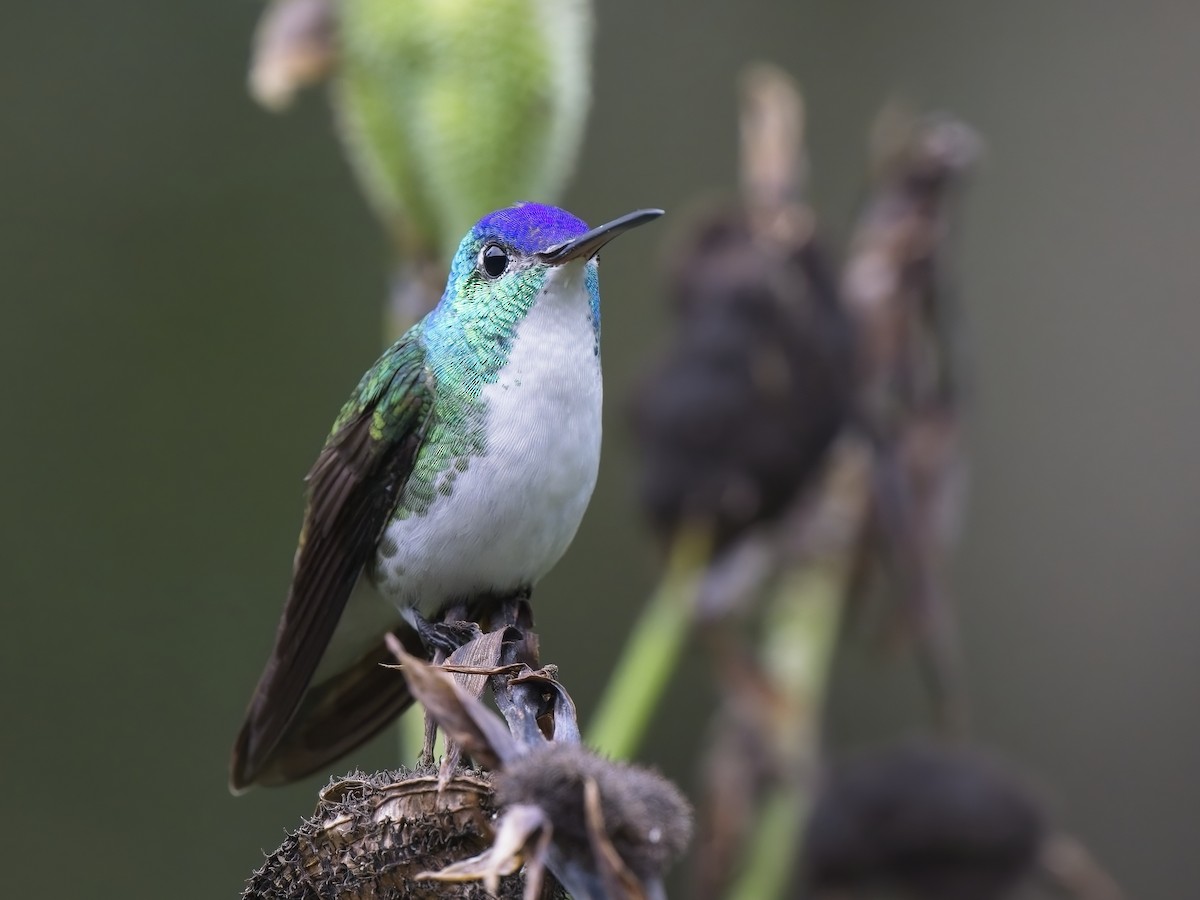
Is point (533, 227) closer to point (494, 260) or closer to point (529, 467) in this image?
point (494, 260)

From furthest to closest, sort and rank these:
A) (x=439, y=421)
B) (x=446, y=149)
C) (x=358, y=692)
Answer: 1. (x=446, y=149)
2. (x=358, y=692)
3. (x=439, y=421)

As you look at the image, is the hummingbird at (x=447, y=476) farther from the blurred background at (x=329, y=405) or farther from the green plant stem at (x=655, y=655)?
the blurred background at (x=329, y=405)

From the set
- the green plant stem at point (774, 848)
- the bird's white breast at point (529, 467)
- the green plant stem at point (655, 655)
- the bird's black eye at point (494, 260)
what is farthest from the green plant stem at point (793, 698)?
the bird's black eye at point (494, 260)

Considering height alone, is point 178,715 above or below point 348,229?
below

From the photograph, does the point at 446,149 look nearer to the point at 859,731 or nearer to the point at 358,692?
the point at 358,692

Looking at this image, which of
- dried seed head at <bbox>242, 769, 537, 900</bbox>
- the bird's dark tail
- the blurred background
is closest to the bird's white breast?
the bird's dark tail

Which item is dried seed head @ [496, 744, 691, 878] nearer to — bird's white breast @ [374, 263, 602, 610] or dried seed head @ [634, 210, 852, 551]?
bird's white breast @ [374, 263, 602, 610]

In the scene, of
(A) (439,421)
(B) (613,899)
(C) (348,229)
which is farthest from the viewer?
(C) (348,229)

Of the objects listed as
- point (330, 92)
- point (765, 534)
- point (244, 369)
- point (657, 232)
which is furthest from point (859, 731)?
point (330, 92)
